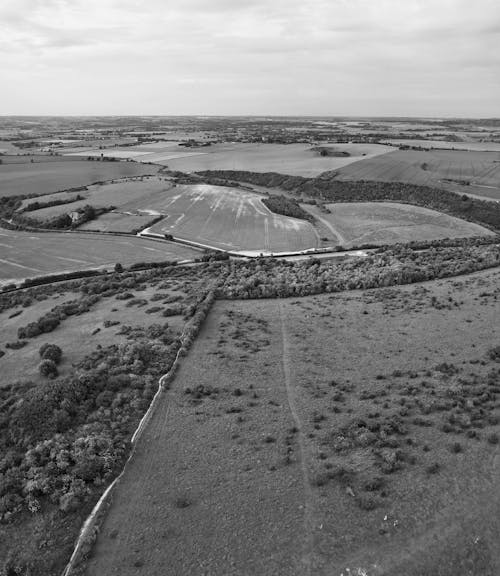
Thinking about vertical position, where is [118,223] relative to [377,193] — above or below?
below

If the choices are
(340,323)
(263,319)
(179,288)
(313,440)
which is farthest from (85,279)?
(313,440)

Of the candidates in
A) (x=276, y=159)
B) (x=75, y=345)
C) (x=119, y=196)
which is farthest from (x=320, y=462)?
(x=276, y=159)

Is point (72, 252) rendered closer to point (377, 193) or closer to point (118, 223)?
point (118, 223)

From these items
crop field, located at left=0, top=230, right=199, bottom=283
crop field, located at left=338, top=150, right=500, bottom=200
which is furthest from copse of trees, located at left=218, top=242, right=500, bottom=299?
crop field, located at left=338, top=150, right=500, bottom=200

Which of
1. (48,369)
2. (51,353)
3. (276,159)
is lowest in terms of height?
(48,369)

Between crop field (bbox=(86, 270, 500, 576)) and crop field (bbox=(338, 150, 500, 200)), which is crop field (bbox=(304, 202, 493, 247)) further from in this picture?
crop field (bbox=(86, 270, 500, 576))

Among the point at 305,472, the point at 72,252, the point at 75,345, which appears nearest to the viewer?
the point at 305,472

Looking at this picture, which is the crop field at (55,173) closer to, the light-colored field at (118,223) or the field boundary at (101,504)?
the light-colored field at (118,223)
